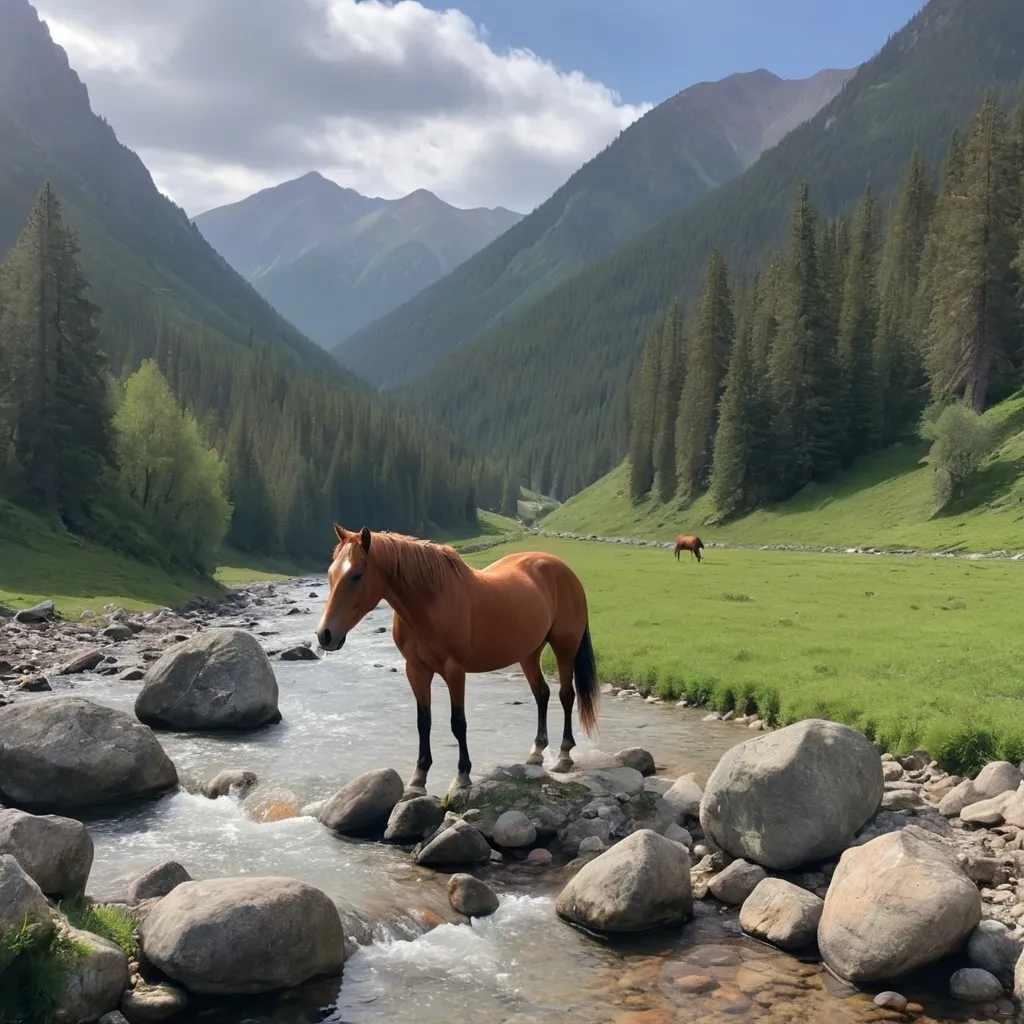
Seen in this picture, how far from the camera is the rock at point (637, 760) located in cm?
1608

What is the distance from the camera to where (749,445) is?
8888 cm

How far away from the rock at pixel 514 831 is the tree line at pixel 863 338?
57.9 meters

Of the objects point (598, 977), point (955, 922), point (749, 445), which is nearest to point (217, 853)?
point (598, 977)

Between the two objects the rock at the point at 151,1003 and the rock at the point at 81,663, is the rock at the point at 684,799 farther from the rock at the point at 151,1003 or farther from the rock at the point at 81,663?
the rock at the point at 81,663

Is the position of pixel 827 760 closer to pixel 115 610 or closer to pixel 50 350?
pixel 115 610

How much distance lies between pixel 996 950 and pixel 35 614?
130ft

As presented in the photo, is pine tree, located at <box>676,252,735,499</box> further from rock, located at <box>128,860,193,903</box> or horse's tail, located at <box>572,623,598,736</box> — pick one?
rock, located at <box>128,860,193,903</box>

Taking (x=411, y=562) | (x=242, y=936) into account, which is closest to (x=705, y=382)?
(x=411, y=562)

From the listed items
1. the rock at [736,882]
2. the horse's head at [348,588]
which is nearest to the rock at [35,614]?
the horse's head at [348,588]

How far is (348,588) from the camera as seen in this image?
1253 cm

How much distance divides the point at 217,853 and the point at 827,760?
870cm

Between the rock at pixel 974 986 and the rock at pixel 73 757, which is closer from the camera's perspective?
the rock at pixel 974 986

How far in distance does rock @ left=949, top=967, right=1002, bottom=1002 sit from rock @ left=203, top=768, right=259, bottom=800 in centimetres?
1156

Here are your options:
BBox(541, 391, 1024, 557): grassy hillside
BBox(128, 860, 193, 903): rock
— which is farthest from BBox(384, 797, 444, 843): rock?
BBox(541, 391, 1024, 557): grassy hillside
